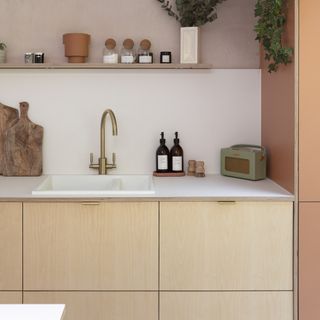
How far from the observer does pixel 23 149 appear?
301 centimetres

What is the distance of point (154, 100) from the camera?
10.1ft

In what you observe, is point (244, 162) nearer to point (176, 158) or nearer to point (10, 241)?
point (176, 158)

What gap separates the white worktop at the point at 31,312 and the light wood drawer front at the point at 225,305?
1289mm

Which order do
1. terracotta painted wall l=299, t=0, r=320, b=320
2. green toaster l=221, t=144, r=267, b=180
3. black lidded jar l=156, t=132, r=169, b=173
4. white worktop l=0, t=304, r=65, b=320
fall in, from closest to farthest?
white worktop l=0, t=304, r=65, b=320 → terracotta painted wall l=299, t=0, r=320, b=320 → green toaster l=221, t=144, r=267, b=180 → black lidded jar l=156, t=132, r=169, b=173

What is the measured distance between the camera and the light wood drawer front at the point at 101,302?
2.38m

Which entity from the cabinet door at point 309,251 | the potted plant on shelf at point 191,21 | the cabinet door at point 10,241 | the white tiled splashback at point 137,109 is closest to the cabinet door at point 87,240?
the cabinet door at point 10,241

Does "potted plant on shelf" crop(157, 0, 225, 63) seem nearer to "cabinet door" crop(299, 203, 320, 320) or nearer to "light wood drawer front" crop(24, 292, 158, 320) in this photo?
"cabinet door" crop(299, 203, 320, 320)

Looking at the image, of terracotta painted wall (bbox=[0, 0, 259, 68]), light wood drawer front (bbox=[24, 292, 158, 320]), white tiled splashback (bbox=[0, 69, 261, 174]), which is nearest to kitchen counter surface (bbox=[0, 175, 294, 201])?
white tiled splashback (bbox=[0, 69, 261, 174])

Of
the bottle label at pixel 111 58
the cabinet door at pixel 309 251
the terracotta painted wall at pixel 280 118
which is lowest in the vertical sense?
the cabinet door at pixel 309 251

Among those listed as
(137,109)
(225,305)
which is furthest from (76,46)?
(225,305)

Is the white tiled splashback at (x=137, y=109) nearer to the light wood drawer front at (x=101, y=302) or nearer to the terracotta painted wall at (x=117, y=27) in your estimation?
the terracotta painted wall at (x=117, y=27)

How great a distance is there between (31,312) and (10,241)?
4.22ft

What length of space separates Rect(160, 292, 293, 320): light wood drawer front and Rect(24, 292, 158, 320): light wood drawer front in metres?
0.09

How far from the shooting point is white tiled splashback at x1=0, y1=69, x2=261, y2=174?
3061 millimetres
